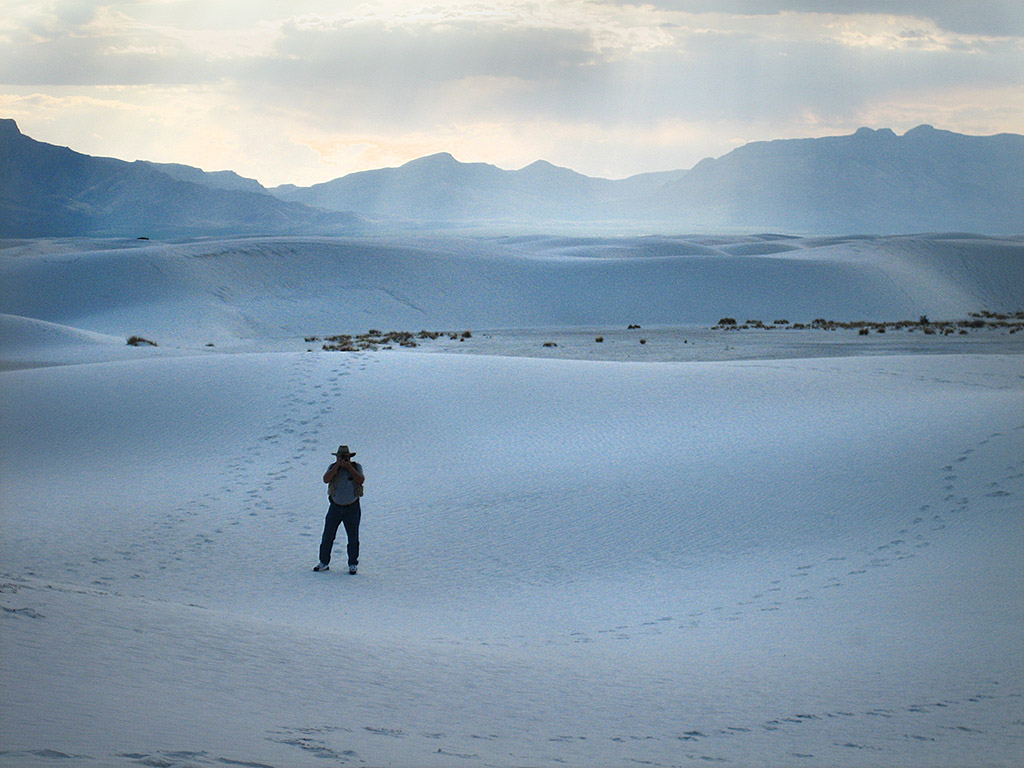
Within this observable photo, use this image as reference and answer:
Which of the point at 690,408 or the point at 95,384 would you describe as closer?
the point at 690,408

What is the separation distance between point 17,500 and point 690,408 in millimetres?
9538

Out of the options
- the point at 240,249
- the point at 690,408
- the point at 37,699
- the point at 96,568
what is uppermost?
the point at 240,249

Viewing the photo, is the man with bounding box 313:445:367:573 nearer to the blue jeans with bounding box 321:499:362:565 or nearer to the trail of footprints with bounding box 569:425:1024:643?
the blue jeans with bounding box 321:499:362:565

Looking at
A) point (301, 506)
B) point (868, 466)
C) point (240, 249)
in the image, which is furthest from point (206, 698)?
point (240, 249)

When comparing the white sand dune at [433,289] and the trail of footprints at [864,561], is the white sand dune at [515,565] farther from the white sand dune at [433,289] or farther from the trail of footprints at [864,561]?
the white sand dune at [433,289]

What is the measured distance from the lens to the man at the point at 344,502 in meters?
8.34

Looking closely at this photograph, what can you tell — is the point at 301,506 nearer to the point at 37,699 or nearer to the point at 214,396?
the point at 214,396

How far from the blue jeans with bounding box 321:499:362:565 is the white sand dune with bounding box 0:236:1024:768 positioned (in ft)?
0.83

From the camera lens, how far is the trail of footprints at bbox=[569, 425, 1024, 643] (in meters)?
7.11

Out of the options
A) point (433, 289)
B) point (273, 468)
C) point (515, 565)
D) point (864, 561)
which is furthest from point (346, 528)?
point (433, 289)

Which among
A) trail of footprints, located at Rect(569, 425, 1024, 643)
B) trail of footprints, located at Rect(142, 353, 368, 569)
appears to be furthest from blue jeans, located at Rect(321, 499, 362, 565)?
trail of footprints, located at Rect(569, 425, 1024, 643)

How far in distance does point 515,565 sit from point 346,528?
5.71 ft

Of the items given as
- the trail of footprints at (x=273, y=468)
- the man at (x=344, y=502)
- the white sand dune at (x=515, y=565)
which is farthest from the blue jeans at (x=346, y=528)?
the trail of footprints at (x=273, y=468)

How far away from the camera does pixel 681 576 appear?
838 cm
